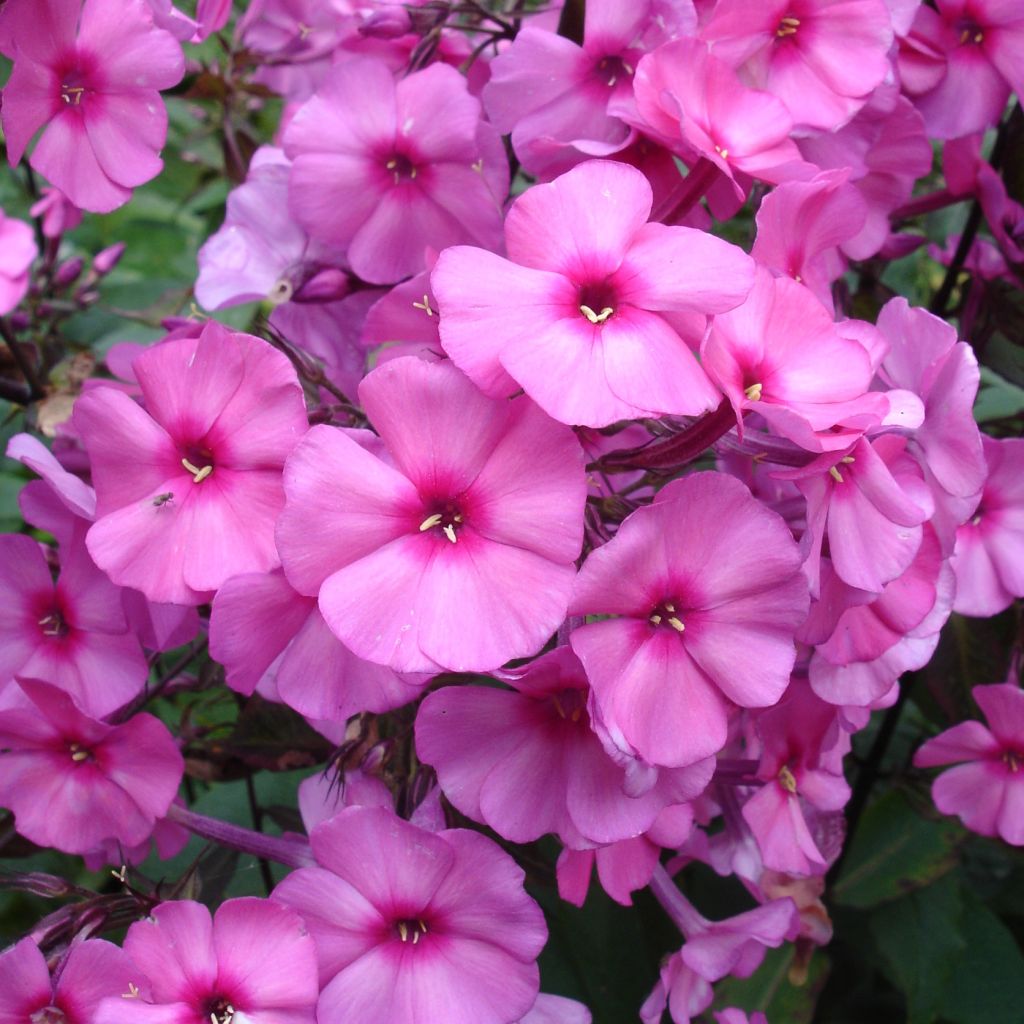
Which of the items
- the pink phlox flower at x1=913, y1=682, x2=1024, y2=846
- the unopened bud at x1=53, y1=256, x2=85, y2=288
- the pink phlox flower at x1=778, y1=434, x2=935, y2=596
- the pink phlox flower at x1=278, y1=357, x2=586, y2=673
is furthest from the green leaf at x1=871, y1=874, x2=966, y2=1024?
the unopened bud at x1=53, y1=256, x2=85, y2=288

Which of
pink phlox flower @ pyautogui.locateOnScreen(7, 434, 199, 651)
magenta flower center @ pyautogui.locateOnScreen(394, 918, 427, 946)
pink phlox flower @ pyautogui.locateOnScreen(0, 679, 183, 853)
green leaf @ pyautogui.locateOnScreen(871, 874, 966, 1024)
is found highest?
pink phlox flower @ pyautogui.locateOnScreen(7, 434, 199, 651)

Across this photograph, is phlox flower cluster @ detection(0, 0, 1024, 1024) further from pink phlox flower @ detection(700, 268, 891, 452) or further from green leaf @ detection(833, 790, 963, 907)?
green leaf @ detection(833, 790, 963, 907)

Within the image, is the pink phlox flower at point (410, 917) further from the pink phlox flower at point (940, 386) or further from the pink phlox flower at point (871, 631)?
the pink phlox flower at point (940, 386)

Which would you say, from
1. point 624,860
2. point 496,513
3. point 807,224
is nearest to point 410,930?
point 624,860

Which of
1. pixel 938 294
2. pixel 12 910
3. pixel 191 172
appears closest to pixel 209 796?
pixel 12 910

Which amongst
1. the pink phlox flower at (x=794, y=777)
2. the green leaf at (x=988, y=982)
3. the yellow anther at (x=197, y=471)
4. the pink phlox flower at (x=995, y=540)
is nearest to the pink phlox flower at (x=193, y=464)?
the yellow anther at (x=197, y=471)

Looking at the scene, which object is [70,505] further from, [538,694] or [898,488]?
[898,488]

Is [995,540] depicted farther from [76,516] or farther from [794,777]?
[76,516]
